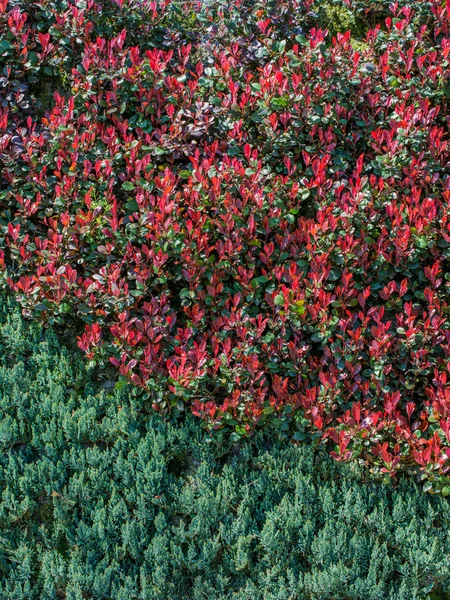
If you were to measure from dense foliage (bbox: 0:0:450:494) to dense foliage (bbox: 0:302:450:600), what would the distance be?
0.64 ft

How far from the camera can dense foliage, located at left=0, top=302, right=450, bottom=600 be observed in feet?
10.1

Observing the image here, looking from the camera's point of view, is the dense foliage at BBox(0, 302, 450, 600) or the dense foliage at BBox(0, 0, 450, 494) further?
the dense foliage at BBox(0, 0, 450, 494)

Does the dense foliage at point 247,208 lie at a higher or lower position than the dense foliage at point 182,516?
higher

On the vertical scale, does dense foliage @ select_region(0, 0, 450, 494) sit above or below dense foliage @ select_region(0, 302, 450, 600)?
above

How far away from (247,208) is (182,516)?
1629 millimetres

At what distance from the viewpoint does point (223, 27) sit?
4.78 metres

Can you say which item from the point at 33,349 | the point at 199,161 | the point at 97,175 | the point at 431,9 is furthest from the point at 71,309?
the point at 431,9

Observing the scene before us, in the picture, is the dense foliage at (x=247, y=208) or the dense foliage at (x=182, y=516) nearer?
the dense foliage at (x=182, y=516)

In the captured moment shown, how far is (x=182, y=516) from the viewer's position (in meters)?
3.42

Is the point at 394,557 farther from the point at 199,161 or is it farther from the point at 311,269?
the point at 199,161

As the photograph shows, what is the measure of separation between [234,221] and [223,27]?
5.43 ft

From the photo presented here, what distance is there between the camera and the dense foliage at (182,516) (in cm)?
309

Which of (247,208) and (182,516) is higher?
(247,208)

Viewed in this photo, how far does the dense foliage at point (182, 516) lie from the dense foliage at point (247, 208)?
196mm
